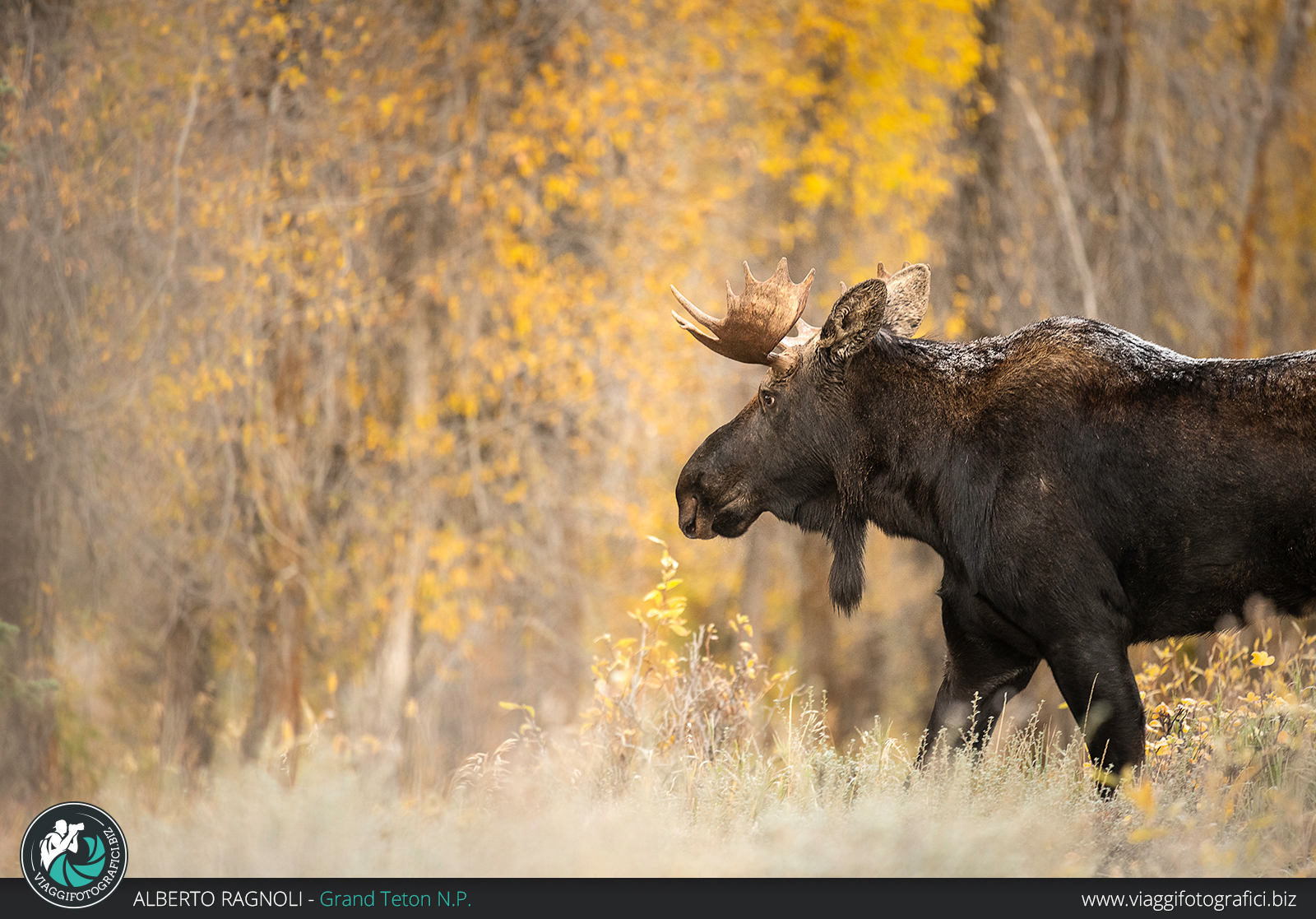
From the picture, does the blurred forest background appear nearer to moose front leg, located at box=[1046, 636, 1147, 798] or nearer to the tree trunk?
the tree trunk

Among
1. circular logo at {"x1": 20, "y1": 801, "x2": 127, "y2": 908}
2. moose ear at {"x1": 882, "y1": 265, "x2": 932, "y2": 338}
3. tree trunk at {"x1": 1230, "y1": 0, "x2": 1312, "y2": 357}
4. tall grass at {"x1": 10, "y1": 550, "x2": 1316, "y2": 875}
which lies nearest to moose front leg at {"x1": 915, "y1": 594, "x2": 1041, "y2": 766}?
tall grass at {"x1": 10, "y1": 550, "x2": 1316, "y2": 875}

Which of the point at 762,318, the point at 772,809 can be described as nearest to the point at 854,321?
the point at 762,318

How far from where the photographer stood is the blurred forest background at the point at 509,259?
1048 centimetres

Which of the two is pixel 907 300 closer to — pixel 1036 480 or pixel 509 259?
pixel 1036 480

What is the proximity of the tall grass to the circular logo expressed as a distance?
0.11 m

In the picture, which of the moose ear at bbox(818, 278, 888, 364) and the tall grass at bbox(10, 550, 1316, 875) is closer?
the tall grass at bbox(10, 550, 1316, 875)

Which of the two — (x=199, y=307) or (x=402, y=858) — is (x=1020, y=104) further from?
(x=402, y=858)

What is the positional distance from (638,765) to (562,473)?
7.57 metres

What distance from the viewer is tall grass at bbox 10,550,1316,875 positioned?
391 centimetres

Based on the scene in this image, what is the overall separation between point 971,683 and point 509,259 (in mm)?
8309

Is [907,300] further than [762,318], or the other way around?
[907,300]

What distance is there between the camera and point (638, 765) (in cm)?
566

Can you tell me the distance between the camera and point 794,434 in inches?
208

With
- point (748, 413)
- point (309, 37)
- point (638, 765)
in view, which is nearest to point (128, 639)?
point (309, 37)
